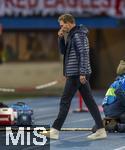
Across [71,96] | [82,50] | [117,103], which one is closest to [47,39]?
[117,103]

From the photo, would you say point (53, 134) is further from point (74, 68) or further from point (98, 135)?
point (74, 68)

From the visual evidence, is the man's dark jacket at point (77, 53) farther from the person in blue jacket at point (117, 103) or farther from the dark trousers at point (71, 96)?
the person in blue jacket at point (117, 103)

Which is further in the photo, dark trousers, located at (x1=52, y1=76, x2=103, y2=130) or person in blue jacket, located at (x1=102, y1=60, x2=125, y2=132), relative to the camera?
person in blue jacket, located at (x1=102, y1=60, x2=125, y2=132)

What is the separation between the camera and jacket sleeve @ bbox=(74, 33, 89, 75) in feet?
32.5

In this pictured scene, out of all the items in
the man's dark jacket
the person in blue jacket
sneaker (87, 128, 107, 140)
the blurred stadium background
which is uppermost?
the blurred stadium background

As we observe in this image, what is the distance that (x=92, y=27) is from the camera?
23.2 meters

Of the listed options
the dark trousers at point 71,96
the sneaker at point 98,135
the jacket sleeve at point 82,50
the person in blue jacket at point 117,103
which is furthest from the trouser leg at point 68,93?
the person in blue jacket at point 117,103

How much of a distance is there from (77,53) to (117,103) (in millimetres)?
1569

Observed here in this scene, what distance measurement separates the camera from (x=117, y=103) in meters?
A: 11.1

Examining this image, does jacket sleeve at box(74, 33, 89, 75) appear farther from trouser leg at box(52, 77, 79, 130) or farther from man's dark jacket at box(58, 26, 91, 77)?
trouser leg at box(52, 77, 79, 130)

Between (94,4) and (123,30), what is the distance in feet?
8.37

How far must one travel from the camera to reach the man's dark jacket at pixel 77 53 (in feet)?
32.6

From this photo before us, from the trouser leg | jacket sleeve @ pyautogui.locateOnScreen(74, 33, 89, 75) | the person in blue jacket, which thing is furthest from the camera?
the person in blue jacket

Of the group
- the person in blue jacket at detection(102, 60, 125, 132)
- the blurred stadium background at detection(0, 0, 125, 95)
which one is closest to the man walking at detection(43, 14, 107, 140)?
the person in blue jacket at detection(102, 60, 125, 132)
